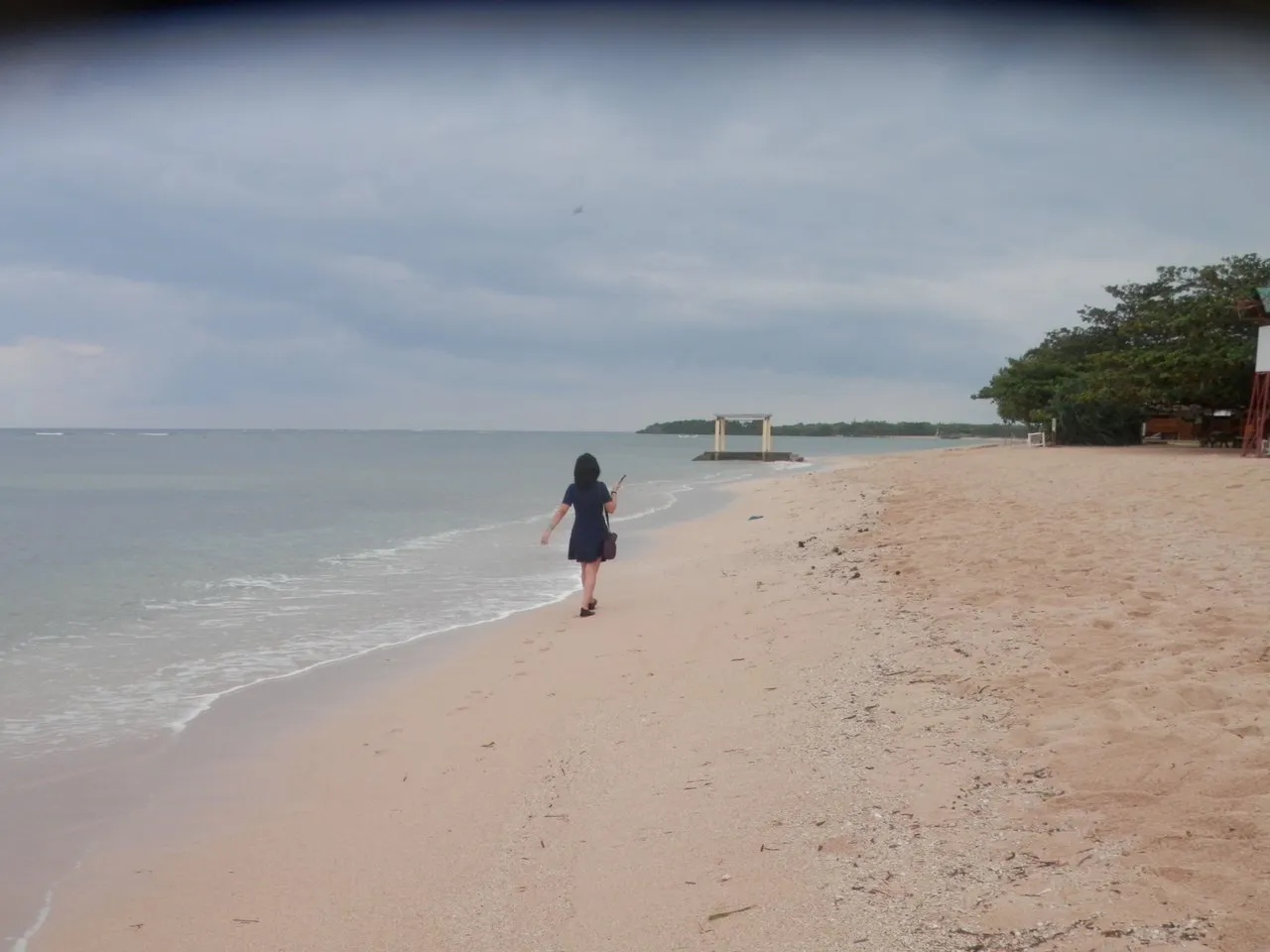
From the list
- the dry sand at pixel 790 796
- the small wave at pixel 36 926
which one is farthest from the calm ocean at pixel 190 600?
the dry sand at pixel 790 796

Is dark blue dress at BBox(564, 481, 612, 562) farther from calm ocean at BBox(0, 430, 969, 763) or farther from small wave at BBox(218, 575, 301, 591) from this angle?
small wave at BBox(218, 575, 301, 591)

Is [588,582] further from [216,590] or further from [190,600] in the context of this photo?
[216,590]

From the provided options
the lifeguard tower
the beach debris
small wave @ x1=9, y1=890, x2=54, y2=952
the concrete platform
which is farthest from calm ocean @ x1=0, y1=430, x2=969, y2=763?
the concrete platform

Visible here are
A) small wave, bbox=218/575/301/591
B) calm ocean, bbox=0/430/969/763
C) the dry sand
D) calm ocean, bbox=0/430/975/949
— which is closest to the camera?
the dry sand

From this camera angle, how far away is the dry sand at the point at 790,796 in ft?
9.60

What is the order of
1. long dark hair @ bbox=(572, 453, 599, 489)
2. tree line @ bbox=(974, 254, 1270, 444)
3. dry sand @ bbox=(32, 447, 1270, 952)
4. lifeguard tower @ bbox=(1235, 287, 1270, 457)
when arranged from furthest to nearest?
tree line @ bbox=(974, 254, 1270, 444) → lifeguard tower @ bbox=(1235, 287, 1270, 457) → long dark hair @ bbox=(572, 453, 599, 489) → dry sand @ bbox=(32, 447, 1270, 952)

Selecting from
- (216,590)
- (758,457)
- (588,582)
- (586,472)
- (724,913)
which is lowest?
(216,590)

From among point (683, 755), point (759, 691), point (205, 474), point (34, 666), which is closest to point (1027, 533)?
point (759, 691)

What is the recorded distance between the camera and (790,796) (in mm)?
3908

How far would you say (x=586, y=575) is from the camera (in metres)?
9.37

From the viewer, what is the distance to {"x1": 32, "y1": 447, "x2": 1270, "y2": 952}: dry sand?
115 inches

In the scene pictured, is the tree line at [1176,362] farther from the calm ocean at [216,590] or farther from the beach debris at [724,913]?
the beach debris at [724,913]

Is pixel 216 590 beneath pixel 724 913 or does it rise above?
beneath

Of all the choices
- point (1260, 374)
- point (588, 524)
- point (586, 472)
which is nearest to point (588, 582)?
point (588, 524)
